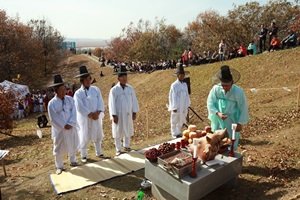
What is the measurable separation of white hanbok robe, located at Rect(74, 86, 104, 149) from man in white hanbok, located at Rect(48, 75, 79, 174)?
44 centimetres

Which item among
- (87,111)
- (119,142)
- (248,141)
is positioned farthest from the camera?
(248,141)

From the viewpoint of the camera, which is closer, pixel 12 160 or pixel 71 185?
pixel 71 185

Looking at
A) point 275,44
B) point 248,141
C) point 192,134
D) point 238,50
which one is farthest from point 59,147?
point 238,50

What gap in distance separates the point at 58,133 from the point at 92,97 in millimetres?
1318

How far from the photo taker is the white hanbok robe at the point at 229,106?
17.4ft

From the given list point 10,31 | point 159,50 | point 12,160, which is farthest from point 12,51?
point 12,160

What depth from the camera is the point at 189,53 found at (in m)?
25.8

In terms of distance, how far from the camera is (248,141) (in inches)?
298

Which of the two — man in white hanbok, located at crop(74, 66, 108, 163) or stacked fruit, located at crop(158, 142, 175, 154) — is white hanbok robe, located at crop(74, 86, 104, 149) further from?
stacked fruit, located at crop(158, 142, 175, 154)

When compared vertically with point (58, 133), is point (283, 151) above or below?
below

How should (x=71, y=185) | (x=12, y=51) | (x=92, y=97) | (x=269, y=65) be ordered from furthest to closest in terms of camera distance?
1. (x=12, y=51)
2. (x=269, y=65)
3. (x=92, y=97)
4. (x=71, y=185)

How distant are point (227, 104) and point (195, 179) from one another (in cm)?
210

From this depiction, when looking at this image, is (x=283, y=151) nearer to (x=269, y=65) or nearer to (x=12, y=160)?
(x=12, y=160)

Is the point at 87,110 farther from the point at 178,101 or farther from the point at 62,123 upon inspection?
the point at 178,101
